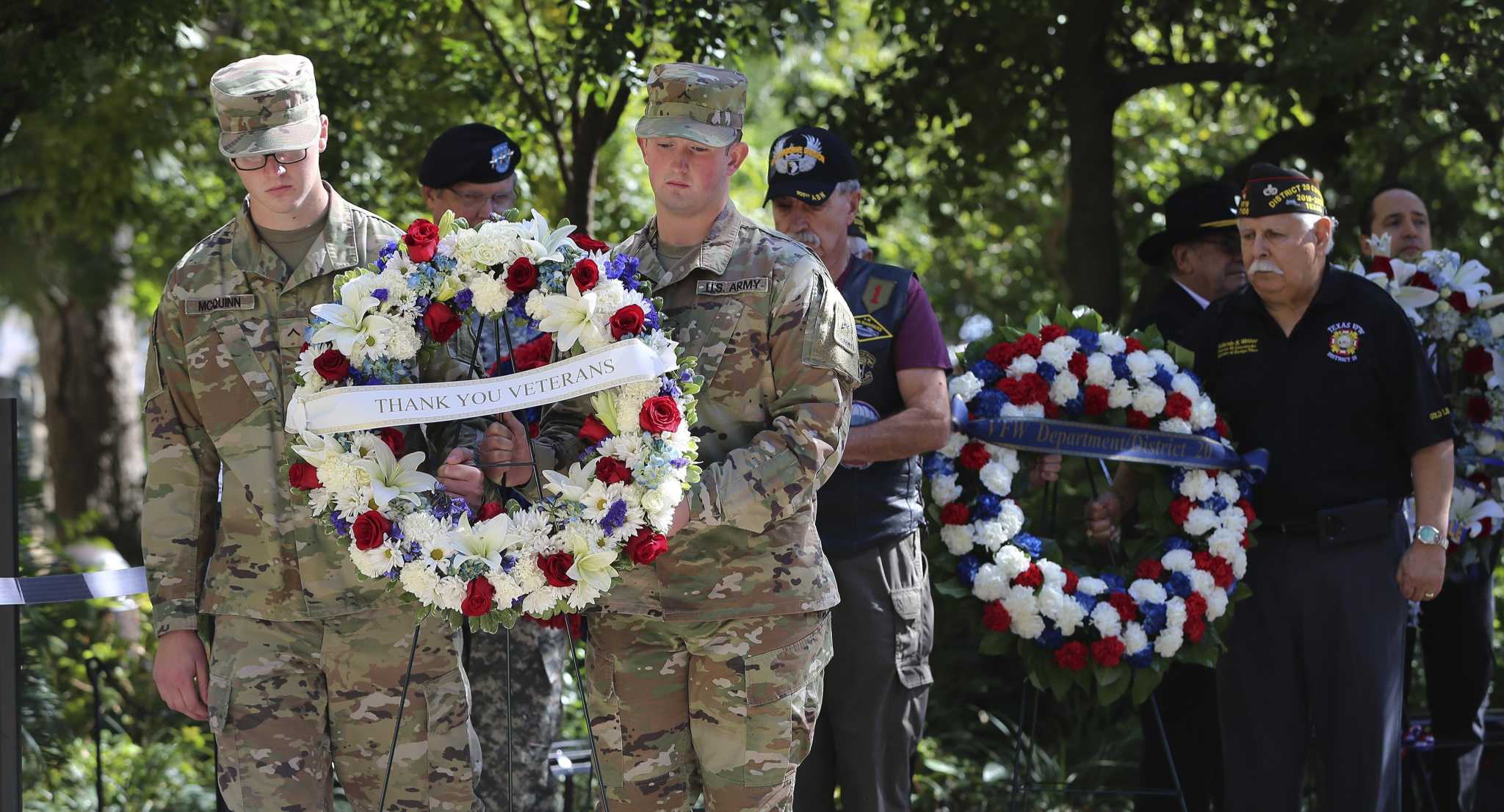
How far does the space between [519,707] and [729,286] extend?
2.01m

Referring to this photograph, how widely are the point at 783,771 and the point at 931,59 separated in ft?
17.1

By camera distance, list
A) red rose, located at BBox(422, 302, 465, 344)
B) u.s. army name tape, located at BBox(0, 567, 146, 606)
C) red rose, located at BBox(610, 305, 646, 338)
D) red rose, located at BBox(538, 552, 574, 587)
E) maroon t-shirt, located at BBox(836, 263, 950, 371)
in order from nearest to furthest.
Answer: red rose, located at BBox(538, 552, 574, 587)
red rose, located at BBox(610, 305, 646, 338)
red rose, located at BBox(422, 302, 465, 344)
u.s. army name tape, located at BBox(0, 567, 146, 606)
maroon t-shirt, located at BBox(836, 263, 950, 371)

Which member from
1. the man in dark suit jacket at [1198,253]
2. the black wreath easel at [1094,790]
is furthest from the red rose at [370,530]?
the man in dark suit jacket at [1198,253]

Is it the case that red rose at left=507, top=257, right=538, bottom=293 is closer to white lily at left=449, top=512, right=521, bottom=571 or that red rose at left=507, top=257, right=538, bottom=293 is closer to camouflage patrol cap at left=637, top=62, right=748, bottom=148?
camouflage patrol cap at left=637, top=62, right=748, bottom=148

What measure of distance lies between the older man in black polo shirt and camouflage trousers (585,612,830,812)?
185cm

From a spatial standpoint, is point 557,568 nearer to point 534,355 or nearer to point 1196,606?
point 534,355

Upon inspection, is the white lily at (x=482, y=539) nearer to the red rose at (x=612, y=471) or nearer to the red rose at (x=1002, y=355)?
the red rose at (x=612, y=471)

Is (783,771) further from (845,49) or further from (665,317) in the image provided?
(845,49)

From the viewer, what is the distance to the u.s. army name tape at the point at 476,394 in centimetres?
335

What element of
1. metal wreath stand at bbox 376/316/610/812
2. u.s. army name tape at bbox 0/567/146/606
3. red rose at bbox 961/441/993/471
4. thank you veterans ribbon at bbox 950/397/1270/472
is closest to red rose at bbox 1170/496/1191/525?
thank you veterans ribbon at bbox 950/397/1270/472

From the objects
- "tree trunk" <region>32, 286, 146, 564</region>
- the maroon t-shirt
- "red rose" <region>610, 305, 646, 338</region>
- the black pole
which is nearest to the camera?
"red rose" <region>610, 305, 646, 338</region>

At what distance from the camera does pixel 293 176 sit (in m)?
3.81

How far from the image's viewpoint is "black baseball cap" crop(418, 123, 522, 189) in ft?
16.5

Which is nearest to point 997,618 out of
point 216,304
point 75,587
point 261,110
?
point 216,304
